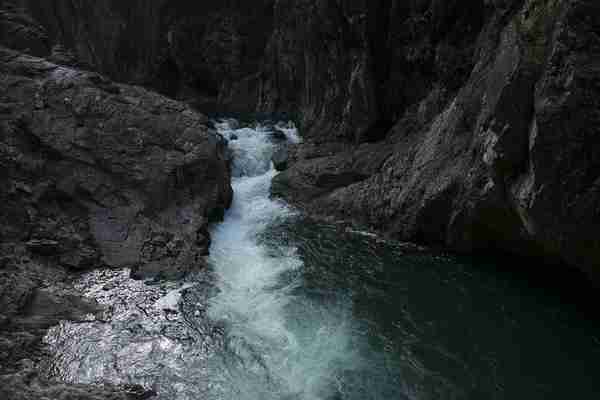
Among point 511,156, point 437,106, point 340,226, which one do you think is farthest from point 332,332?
point 437,106

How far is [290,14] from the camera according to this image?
3097cm

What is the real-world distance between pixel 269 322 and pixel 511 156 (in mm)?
7415

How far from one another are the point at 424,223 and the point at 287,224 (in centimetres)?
537

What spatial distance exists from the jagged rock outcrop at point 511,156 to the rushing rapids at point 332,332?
141cm

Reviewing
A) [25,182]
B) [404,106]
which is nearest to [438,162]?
[404,106]

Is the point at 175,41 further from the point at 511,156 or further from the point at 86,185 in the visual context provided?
the point at 511,156

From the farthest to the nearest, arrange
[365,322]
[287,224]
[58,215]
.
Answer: [287,224]
[58,215]
[365,322]

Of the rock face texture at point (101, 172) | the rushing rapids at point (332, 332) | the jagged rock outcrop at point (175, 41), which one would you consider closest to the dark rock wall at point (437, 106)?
the jagged rock outcrop at point (175, 41)

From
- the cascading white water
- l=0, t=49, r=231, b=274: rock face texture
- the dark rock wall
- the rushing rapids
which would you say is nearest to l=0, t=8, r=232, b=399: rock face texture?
l=0, t=49, r=231, b=274: rock face texture

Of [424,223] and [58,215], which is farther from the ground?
[424,223]

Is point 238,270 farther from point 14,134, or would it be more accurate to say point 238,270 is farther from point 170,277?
point 14,134

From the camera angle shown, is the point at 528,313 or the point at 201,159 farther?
the point at 201,159

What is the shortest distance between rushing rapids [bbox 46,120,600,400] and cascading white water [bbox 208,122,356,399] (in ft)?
0.11

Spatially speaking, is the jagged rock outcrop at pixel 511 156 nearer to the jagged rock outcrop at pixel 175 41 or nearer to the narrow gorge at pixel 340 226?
the narrow gorge at pixel 340 226
